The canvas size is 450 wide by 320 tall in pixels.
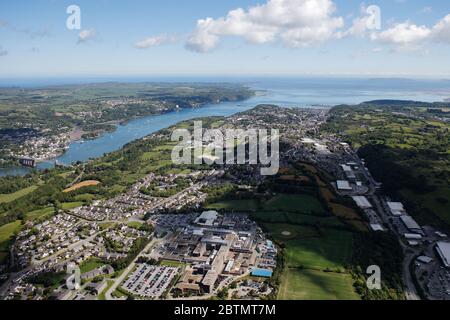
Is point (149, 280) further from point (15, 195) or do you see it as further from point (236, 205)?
point (15, 195)

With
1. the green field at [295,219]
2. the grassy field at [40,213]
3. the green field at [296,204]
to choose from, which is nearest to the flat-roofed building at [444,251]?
the green field at [295,219]

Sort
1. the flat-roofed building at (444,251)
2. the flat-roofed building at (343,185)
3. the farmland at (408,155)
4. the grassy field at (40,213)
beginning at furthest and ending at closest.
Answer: the flat-roofed building at (343,185)
the grassy field at (40,213)
the farmland at (408,155)
the flat-roofed building at (444,251)

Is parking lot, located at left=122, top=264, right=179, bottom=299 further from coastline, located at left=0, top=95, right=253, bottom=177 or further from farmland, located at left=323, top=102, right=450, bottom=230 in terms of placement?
coastline, located at left=0, top=95, right=253, bottom=177

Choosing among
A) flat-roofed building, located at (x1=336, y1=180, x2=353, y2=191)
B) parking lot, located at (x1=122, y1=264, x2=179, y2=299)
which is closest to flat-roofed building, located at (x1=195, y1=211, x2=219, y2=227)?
parking lot, located at (x1=122, y1=264, x2=179, y2=299)

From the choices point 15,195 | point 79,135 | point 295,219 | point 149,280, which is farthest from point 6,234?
point 79,135

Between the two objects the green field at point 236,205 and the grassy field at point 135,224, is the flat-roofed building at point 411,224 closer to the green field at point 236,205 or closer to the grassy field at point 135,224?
the green field at point 236,205

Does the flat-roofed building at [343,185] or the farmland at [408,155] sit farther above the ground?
the farmland at [408,155]
